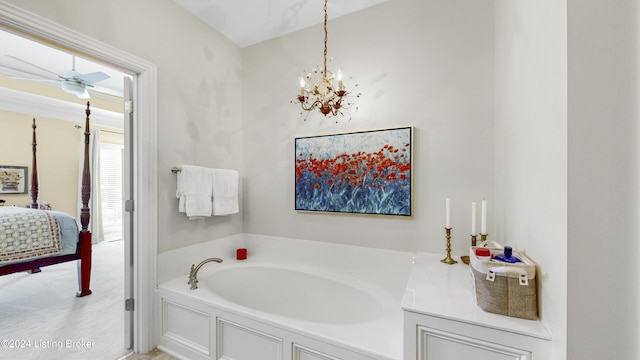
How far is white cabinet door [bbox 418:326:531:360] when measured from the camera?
1.03m

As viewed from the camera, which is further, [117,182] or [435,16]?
[117,182]

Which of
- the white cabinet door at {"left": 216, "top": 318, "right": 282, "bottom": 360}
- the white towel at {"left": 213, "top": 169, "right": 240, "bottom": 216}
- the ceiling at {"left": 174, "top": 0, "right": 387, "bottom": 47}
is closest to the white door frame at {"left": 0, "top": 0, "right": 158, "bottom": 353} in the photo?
the white towel at {"left": 213, "top": 169, "right": 240, "bottom": 216}

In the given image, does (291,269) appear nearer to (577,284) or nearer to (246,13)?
(577,284)

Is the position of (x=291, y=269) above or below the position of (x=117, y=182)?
below

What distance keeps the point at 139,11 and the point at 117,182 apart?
524cm

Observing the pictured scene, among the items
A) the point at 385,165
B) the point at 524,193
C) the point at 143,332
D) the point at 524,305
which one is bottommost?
the point at 143,332

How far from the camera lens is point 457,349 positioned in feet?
3.60

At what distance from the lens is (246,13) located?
2.27 metres

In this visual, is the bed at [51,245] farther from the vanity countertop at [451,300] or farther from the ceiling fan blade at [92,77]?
the vanity countertop at [451,300]

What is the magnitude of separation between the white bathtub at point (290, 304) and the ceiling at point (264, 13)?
2.07 meters

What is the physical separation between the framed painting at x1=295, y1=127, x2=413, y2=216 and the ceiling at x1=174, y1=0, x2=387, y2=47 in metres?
1.08

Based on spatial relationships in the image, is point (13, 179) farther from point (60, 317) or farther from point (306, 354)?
point (306, 354)

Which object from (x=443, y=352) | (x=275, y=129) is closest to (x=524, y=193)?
(x=443, y=352)

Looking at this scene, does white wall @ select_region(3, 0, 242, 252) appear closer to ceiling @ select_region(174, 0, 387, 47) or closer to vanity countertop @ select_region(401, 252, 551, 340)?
Result: ceiling @ select_region(174, 0, 387, 47)
